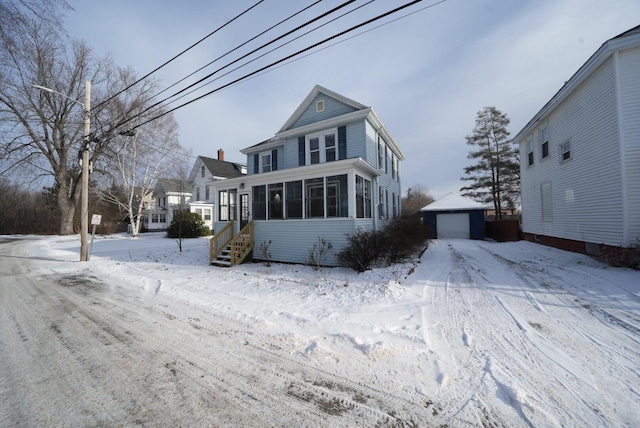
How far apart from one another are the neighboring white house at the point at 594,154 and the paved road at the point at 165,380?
10374mm

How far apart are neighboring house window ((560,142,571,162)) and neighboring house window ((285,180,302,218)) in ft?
37.4

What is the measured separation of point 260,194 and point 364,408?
1009cm

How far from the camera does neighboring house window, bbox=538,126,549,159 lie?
41.5ft

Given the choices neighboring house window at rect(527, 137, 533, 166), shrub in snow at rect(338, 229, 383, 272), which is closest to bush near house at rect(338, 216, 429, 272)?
shrub in snow at rect(338, 229, 383, 272)

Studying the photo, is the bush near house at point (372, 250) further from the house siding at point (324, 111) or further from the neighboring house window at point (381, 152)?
the house siding at point (324, 111)

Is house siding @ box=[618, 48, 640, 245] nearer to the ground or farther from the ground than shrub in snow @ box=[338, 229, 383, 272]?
farther from the ground

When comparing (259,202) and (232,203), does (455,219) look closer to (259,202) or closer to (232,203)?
(259,202)

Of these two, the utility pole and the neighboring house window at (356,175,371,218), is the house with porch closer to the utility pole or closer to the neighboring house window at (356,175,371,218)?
the neighboring house window at (356,175,371,218)

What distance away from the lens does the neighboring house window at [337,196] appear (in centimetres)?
968

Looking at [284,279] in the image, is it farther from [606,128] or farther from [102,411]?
[606,128]

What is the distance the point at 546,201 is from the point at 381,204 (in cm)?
800

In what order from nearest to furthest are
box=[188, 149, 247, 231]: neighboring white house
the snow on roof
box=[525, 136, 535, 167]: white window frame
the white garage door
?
1. box=[525, 136, 535, 167]: white window frame
2. the snow on roof
3. the white garage door
4. box=[188, 149, 247, 231]: neighboring white house

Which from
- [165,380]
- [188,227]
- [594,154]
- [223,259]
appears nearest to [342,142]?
[223,259]

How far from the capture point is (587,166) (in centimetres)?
945
